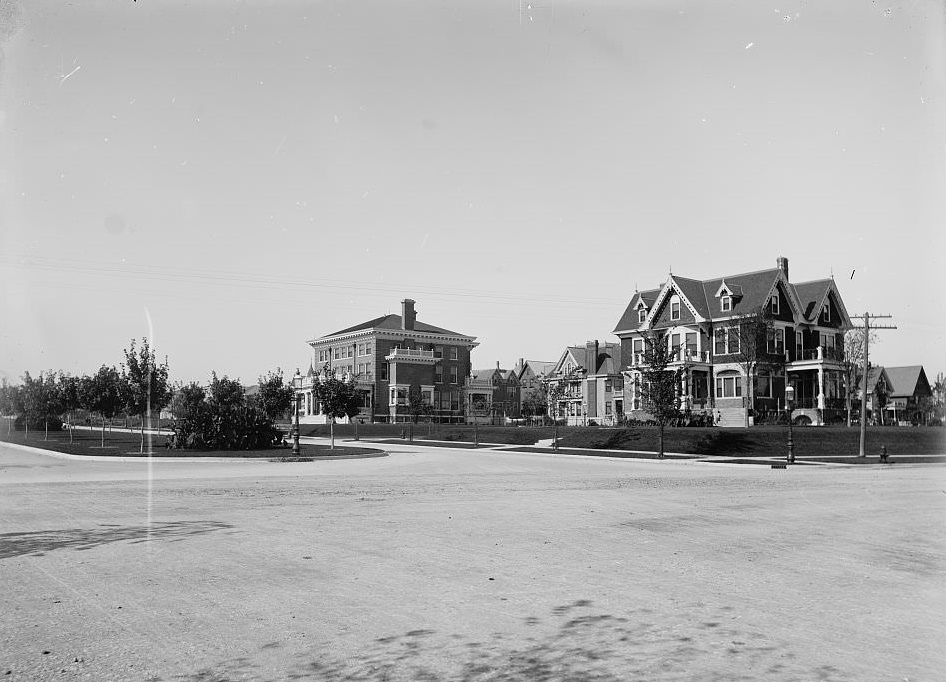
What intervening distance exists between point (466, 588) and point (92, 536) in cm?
629

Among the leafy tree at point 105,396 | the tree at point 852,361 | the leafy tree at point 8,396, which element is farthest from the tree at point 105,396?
the tree at point 852,361

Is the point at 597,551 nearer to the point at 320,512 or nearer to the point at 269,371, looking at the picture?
the point at 320,512

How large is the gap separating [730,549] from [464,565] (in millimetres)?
3953

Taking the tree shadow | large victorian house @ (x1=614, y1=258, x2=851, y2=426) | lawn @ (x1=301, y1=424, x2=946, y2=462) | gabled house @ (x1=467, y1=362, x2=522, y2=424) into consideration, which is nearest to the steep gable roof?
large victorian house @ (x1=614, y1=258, x2=851, y2=426)

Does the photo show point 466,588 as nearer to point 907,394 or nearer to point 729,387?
point 729,387

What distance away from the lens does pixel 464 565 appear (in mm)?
9531

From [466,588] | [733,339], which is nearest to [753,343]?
[733,339]

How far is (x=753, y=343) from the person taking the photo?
51031mm

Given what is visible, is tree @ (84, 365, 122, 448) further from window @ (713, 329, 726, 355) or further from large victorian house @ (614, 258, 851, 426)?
window @ (713, 329, 726, 355)

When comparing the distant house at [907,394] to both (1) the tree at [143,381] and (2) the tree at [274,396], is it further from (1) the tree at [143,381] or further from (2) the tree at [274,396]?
(1) the tree at [143,381]

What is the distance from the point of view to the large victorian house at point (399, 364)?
84.4 meters

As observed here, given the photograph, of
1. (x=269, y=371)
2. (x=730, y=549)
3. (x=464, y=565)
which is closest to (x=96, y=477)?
(x=464, y=565)

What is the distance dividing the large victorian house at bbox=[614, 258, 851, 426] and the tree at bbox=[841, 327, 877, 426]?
97cm

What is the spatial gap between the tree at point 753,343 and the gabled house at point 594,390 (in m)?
14.2
